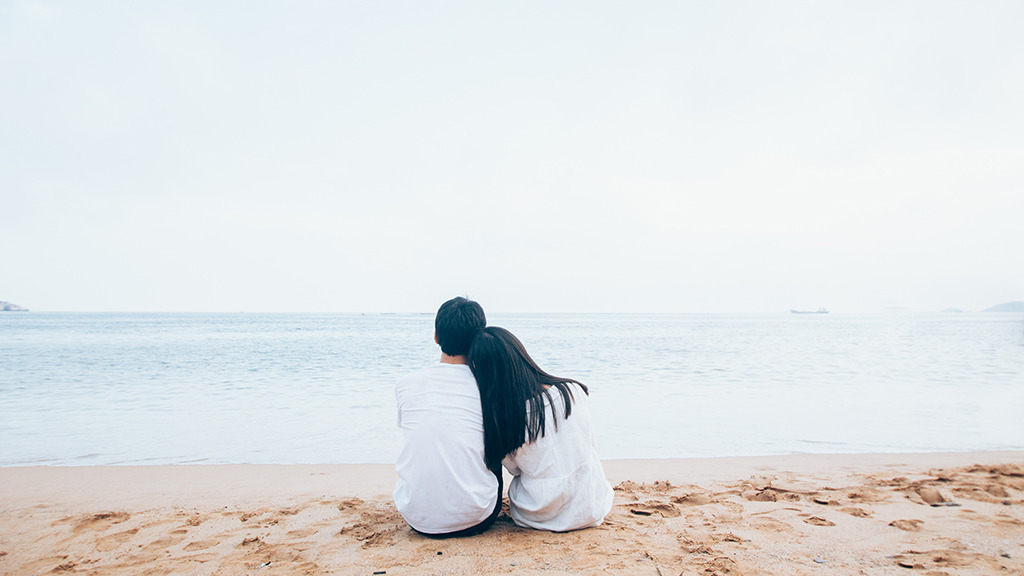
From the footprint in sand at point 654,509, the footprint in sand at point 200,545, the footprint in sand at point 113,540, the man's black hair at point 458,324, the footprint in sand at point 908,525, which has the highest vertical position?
the man's black hair at point 458,324

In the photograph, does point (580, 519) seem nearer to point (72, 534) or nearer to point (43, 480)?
point (72, 534)

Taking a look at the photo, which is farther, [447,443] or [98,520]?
[98,520]

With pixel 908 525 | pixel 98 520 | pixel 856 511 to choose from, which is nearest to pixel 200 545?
pixel 98 520

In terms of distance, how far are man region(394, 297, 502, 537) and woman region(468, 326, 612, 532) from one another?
71mm

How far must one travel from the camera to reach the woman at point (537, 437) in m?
2.64

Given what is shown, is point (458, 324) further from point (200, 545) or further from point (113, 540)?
point (113, 540)

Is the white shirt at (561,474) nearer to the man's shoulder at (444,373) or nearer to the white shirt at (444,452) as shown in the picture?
the white shirt at (444,452)

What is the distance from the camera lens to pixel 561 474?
2799 mm

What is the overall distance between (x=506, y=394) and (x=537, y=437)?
299mm

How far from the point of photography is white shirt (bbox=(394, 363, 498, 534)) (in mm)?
2666

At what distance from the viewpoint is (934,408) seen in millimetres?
8062

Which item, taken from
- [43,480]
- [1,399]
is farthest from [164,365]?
[43,480]

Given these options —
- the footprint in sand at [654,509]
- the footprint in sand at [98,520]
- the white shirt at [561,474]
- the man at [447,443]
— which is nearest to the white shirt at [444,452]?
the man at [447,443]

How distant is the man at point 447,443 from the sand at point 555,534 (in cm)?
17
